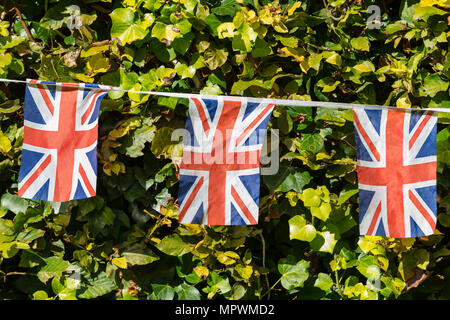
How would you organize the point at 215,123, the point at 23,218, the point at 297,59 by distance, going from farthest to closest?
the point at 23,218 → the point at 297,59 → the point at 215,123

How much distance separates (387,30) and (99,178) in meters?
1.27

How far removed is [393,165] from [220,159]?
0.59 metres

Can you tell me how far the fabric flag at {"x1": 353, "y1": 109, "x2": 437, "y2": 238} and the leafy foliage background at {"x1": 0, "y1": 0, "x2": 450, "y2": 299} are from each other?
8.3 inches

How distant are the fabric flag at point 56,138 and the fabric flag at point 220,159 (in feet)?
1.14

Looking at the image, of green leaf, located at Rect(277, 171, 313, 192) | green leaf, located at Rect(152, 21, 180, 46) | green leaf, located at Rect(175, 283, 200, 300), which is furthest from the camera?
green leaf, located at Rect(175, 283, 200, 300)

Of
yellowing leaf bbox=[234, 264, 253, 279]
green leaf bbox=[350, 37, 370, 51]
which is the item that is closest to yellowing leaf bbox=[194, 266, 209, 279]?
yellowing leaf bbox=[234, 264, 253, 279]

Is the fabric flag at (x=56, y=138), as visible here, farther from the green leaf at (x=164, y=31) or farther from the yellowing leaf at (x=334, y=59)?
the yellowing leaf at (x=334, y=59)

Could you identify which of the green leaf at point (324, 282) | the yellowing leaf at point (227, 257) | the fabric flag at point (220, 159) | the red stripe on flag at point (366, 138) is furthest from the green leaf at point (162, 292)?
the red stripe on flag at point (366, 138)

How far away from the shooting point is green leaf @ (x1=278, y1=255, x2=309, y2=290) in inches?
74.2

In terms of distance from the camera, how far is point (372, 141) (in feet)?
5.16

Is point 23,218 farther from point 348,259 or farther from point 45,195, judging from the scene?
point 348,259

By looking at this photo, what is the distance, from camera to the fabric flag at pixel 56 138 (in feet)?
5.08

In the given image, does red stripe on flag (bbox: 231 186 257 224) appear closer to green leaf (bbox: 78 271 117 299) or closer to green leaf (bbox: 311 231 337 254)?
green leaf (bbox: 311 231 337 254)

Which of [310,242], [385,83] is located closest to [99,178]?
[310,242]
